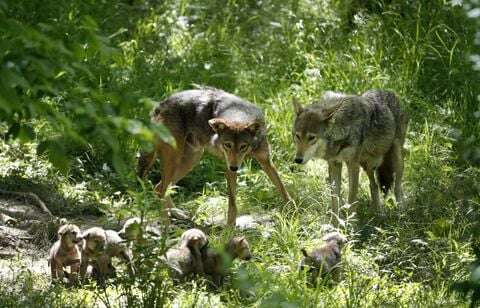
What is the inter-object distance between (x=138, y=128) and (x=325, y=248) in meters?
3.97

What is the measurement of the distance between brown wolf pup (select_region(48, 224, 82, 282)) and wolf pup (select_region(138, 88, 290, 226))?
7.61 ft

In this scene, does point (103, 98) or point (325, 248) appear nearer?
point (103, 98)

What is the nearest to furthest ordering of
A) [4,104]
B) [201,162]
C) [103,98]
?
[4,104] < [103,98] < [201,162]

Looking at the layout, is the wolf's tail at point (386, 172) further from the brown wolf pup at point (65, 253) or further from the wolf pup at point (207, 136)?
the brown wolf pup at point (65, 253)

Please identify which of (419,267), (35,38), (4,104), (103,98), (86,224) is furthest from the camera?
(86,224)

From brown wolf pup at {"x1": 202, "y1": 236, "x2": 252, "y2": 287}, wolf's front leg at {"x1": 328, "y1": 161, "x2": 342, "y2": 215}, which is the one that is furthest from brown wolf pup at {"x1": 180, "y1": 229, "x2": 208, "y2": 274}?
wolf's front leg at {"x1": 328, "y1": 161, "x2": 342, "y2": 215}

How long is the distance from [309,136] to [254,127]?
1.83 ft

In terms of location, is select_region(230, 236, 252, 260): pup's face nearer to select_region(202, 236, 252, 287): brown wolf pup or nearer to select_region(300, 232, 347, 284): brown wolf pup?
select_region(202, 236, 252, 287): brown wolf pup

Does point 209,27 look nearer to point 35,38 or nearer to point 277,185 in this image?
point 277,185

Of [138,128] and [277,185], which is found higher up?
[138,128]

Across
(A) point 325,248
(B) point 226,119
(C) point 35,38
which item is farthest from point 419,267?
(C) point 35,38

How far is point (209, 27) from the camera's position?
1475 cm

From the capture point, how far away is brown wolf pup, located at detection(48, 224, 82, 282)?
8094 millimetres

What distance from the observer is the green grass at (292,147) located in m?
7.90
